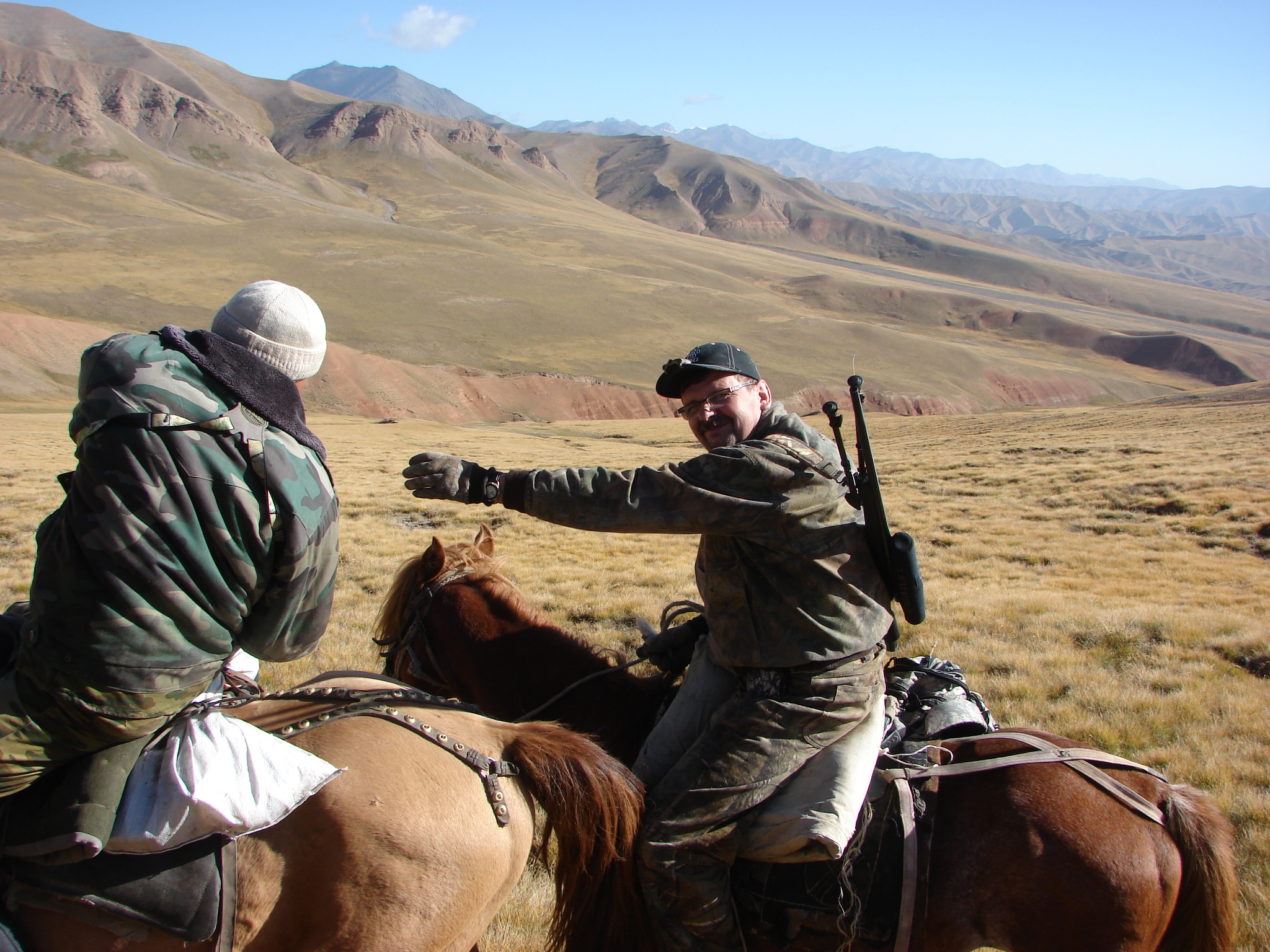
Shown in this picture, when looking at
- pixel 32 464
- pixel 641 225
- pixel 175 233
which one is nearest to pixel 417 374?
pixel 32 464

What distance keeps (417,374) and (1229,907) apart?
44884 mm

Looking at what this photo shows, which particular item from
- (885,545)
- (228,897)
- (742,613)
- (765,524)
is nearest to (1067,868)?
(885,545)

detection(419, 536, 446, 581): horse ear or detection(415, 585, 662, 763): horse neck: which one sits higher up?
detection(419, 536, 446, 581): horse ear

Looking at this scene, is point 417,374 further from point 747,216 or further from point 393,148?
point 747,216

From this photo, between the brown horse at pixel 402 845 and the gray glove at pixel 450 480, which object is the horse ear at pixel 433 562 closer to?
the gray glove at pixel 450 480

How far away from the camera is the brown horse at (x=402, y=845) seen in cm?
198

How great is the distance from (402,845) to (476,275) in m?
74.1

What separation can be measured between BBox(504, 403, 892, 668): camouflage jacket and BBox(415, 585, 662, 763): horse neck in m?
0.62

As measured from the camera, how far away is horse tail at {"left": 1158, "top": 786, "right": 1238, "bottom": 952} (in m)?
2.37

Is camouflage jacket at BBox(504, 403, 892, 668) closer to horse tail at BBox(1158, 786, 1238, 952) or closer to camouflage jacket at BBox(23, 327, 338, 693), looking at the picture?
camouflage jacket at BBox(23, 327, 338, 693)

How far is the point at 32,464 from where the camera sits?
17047 millimetres

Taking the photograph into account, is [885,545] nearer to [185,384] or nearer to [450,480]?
[450,480]

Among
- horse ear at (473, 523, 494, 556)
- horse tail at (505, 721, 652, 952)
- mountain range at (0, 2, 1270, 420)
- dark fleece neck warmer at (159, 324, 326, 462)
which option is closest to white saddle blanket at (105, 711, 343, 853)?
horse tail at (505, 721, 652, 952)

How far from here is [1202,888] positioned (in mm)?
2369
